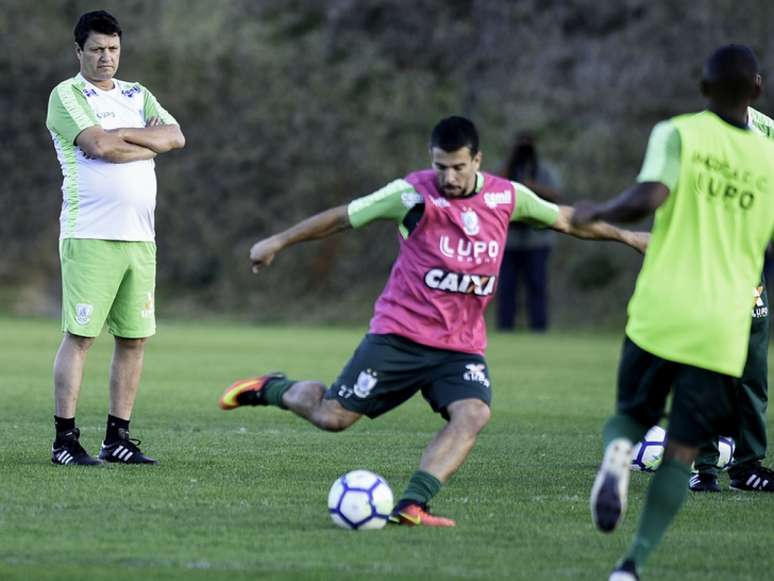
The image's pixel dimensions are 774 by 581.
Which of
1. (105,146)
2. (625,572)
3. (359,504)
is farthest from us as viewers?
(105,146)

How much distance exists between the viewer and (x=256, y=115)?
3381cm

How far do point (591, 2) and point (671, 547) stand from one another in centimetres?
2790

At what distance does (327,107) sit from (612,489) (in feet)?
92.3

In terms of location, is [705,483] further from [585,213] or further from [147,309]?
[147,309]

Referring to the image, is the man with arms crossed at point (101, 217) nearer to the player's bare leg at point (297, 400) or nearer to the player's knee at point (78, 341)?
the player's knee at point (78, 341)

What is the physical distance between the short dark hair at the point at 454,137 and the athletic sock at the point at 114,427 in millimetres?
3032

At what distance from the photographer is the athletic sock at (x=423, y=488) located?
7.12 m

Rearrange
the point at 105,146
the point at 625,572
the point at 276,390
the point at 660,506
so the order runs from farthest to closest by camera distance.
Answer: the point at 105,146
the point at 276,390
the point at 660,506
the point at 625,572

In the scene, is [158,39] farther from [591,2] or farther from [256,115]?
[591,2]

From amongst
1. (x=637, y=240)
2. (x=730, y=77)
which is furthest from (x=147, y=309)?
(x=730, y=77)

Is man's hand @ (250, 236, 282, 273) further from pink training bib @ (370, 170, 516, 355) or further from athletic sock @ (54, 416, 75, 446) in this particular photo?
athletic sock @ (54, 416, 75, 446)

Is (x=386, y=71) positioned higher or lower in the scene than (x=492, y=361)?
higher

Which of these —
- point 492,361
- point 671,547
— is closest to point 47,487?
point 671,547

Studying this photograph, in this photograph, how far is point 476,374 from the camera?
7.49 m
